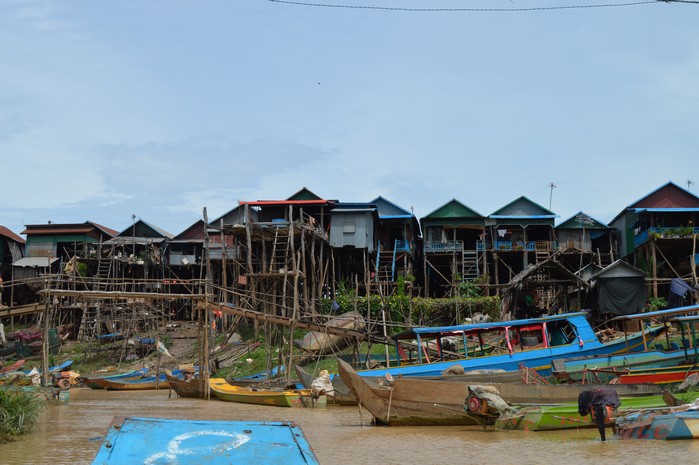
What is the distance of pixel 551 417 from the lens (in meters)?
14.7

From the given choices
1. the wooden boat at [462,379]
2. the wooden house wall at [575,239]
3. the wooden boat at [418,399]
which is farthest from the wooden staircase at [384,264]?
the wooden boat at [418,399]

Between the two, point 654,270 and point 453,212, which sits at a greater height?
point 453,212

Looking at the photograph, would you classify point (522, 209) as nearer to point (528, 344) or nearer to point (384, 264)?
point (384, 264)

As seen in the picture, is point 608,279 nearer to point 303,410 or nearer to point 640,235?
point 640,235

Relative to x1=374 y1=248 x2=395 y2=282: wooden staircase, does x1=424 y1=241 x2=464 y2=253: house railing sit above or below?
above

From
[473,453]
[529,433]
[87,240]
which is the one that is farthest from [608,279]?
[87,240]

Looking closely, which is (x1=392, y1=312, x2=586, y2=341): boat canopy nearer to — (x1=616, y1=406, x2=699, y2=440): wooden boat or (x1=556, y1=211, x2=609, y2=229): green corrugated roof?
(x1=616, y1=406, x2=699, y2=440): wooden boat

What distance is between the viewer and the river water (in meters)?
11.8

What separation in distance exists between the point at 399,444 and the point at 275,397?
859 centimetres

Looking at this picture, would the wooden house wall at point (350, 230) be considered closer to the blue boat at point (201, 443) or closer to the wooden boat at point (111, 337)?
the wooden boat at point (111, 337)

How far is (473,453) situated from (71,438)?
7.87 m

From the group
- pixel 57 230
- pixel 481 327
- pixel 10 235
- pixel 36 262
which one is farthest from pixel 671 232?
pixel 10 235

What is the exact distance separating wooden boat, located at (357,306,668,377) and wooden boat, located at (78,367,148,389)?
12307mm

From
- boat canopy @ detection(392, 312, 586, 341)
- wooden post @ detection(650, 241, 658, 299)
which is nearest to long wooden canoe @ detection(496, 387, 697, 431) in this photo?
boat canopy @ detection(392, 312, 586, 341)
